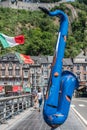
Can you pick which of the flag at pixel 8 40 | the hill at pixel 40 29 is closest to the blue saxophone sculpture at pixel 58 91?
the flag at pixel 8 40

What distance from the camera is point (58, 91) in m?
8.34

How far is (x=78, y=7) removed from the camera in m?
180

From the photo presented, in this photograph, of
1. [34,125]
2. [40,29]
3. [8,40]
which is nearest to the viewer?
[34,125]

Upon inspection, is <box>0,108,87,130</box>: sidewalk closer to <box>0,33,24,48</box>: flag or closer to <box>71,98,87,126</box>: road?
<box>71,98,87,126</box>: road

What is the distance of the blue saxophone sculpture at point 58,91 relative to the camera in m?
8.25

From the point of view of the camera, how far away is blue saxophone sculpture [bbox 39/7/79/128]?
8250mm

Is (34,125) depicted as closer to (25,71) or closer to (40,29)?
(25,71)

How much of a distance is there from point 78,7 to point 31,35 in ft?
122

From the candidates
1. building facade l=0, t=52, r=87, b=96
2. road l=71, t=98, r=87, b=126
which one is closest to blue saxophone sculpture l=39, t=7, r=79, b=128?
road l=71, t=98, r=87, b=126

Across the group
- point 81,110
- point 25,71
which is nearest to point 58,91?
point 81,110

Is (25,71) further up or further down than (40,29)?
further down

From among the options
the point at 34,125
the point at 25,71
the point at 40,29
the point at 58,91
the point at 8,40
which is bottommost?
the point at 25,71

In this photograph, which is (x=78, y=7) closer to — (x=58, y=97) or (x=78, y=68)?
(x=78, y=68)

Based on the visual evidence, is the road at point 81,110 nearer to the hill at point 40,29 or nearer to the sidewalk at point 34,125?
the sidewalk at point 34,125
